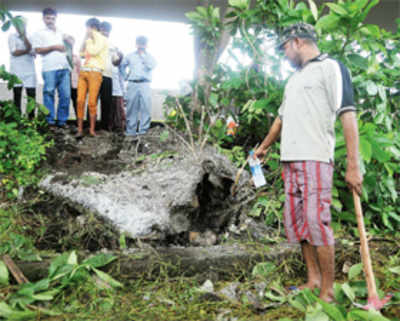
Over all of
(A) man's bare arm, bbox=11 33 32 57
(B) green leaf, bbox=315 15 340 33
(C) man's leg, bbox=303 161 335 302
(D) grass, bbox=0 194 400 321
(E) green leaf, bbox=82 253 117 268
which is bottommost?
(D) grass, bbox=0 194 400 321

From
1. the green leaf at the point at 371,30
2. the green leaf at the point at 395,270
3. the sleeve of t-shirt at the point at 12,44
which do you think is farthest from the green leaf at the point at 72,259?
the sleeve of t-shirt at the point at 12,44

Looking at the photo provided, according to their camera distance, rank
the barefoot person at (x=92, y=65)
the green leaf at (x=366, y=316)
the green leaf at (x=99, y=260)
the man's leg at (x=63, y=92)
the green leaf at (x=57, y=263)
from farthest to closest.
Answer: the man's leg at (x=63, y=92) < the barefoot person at (x=92, y=65) < the green leaf at (x=99, y=260) < the green leaf at (x=57, y=263) < the green leaf at (x=366, y=316)

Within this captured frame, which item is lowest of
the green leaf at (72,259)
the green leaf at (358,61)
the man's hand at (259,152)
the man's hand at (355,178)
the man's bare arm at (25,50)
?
the green leaf at (72,259)

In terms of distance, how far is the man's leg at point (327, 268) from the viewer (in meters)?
1.87

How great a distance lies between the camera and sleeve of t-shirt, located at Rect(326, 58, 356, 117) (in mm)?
1828

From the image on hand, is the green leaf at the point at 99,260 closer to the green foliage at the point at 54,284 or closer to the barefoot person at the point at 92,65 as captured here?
the green foliage at the point at 54,284

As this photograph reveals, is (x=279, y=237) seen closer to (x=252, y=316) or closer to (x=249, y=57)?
(x=252, y=316)

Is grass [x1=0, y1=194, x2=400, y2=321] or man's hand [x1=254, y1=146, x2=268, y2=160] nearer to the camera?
grass [x1=0, y1=194, x2=400, y2=321]

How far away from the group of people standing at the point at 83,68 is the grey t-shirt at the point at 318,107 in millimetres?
3739

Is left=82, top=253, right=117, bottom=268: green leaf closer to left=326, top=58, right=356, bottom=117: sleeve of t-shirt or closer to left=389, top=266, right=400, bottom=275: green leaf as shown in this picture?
left=326, top=58, right=356, bottom=117: sleeve of t-shirt

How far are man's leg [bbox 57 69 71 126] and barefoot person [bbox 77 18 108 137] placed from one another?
0.32 meters

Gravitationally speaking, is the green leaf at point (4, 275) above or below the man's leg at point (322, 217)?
below

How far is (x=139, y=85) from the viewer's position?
5.58m

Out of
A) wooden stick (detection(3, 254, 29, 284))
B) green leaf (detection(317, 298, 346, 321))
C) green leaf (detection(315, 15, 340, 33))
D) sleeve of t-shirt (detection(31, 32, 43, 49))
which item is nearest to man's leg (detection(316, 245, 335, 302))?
green leaf (detection(317, 298, 346, 321))
